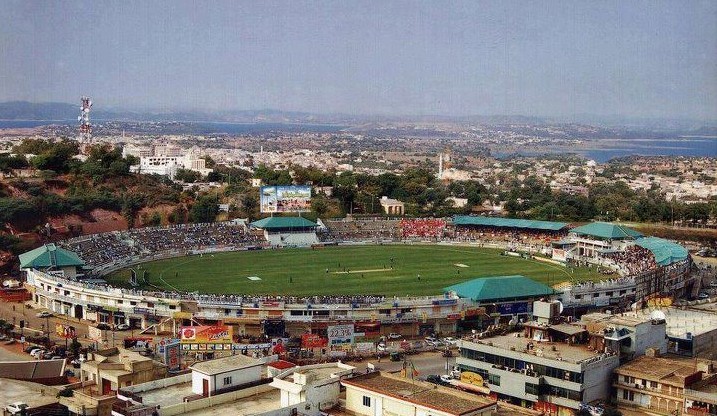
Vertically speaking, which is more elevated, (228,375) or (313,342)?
(228,375)

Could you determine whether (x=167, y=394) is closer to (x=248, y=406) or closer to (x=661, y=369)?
(x=248, y=406)

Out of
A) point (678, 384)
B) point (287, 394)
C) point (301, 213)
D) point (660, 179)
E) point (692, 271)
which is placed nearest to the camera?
point (287, 394)

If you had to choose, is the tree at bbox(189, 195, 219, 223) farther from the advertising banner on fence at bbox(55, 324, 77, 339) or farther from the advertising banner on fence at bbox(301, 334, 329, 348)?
the advertising banner on fence at bbox(301, 334, 329, 348)

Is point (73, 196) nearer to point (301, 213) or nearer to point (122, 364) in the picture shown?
point (301, 213)

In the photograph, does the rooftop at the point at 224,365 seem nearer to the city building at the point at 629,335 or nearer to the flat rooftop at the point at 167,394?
the flat rooftop at the point at 167,394

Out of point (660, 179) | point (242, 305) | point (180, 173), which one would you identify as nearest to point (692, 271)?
point (242, 305)

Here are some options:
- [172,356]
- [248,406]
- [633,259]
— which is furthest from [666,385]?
[633,259]

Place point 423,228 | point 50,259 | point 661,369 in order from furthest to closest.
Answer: point 423,228
point 50,259
point 661,369

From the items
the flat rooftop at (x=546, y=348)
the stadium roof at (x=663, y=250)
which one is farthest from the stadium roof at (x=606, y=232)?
the flat rooftop at (x=546, y=348)

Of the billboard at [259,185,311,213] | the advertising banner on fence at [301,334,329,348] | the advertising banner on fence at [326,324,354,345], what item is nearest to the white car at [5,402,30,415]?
the advertising banner on fence at [301,334,329,348]
